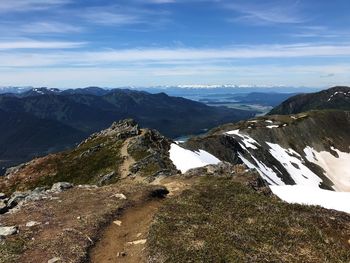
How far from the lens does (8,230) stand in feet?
94.8

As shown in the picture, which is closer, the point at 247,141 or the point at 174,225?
the point at 174,225

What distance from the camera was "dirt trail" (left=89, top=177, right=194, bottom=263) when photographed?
2577 cm

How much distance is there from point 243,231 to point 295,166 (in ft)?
461

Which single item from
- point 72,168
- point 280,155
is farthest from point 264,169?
point 72,168

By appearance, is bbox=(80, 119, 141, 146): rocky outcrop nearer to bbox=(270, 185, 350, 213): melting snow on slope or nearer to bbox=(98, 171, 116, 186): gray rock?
bbox=(98, 171, 116, 186): gray rock

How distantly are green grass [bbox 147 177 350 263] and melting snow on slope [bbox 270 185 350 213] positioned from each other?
10.6 meters

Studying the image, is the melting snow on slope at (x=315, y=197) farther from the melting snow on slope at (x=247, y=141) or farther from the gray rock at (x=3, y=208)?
the melting snow on slope at (x=247, y=141)

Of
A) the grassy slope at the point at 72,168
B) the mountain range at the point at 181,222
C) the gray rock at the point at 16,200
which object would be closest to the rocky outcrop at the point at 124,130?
the grassy slope at the point at 72,168

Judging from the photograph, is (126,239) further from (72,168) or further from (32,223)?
(72,168)

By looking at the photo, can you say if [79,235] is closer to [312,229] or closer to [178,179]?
[312,229]

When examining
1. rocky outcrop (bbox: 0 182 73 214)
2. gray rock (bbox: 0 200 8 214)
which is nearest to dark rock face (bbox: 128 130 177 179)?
rocky outcrop (bbox: 0 182 73 214)

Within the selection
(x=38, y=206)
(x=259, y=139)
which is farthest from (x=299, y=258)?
(x=259, y=139)

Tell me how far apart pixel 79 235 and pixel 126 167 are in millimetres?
43343

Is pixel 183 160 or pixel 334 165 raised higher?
pixel 183 160
